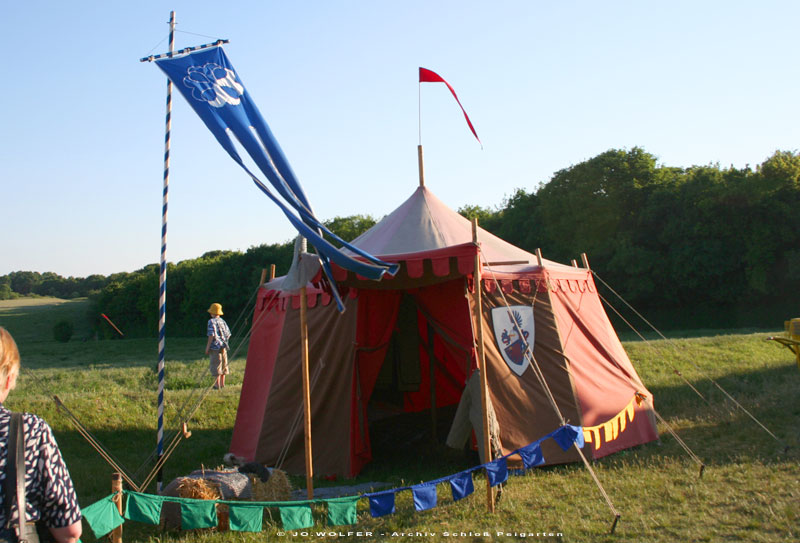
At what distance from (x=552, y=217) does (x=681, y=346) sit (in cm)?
1359

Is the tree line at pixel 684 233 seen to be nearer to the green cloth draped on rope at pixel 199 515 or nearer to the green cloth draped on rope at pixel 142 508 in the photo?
the green cloth draped on rope at pixel 199 515

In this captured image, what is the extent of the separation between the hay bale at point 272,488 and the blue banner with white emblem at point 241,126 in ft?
6.19

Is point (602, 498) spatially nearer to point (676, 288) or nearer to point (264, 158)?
point (264, 158)

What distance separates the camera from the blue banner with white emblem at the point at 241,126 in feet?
14.7

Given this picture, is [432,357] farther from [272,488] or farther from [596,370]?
[272,488]

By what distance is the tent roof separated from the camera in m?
6.49

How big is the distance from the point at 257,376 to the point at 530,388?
315 centimetres

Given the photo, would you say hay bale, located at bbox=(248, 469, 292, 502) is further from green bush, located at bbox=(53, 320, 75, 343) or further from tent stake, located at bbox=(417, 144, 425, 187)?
green bush, located at bbox=(53, 320, 75, 343)

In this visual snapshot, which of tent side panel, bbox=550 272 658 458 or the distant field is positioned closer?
tent side panel, bbox=550 272 658 458

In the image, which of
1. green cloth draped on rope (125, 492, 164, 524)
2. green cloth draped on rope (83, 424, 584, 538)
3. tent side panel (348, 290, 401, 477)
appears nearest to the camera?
green cloth draped on rope (83, 424, 584, 538)

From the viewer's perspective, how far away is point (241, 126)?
4.51 m

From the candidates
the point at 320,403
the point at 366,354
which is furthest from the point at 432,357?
the point at 320,403

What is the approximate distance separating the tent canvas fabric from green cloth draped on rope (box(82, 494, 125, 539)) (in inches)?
104

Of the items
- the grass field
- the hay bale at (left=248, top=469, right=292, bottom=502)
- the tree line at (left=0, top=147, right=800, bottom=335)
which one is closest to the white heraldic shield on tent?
the grass field
